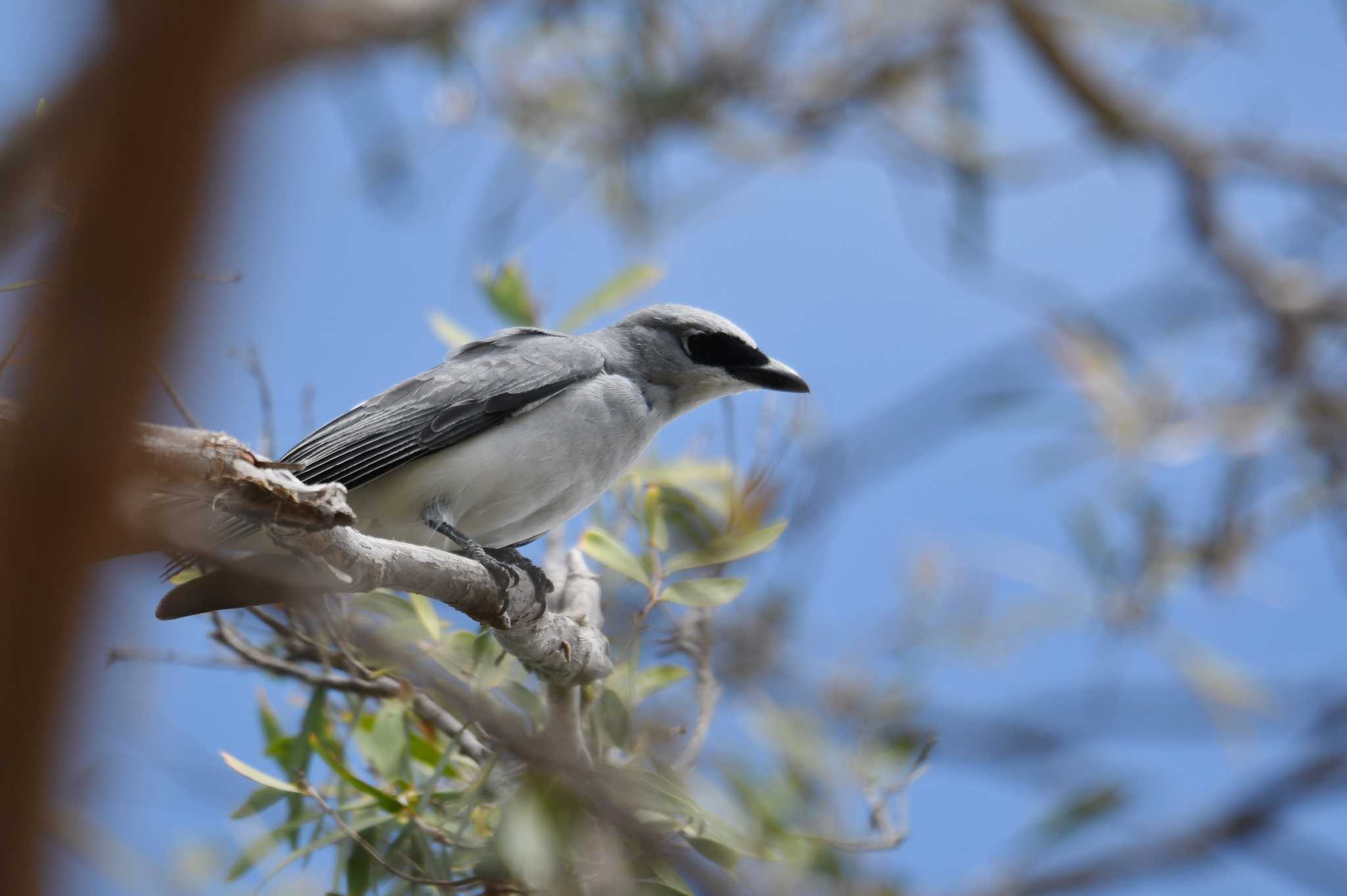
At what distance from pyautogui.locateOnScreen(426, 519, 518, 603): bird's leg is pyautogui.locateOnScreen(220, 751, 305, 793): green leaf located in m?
0.71

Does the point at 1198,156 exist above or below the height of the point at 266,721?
above

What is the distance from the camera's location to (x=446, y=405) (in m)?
3.57

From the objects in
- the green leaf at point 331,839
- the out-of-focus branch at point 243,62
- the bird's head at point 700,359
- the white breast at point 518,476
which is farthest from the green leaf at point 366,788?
the bird's head at point 700,359

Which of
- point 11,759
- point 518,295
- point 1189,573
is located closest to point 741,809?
point 518,295

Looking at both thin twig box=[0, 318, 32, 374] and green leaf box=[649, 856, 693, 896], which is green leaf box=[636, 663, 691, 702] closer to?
green leaf box=[649, 856, 693, 896]

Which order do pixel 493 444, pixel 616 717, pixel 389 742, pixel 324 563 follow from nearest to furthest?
pixel 324 563
pixel 389 742
pixel 616 717
pixel 493 444

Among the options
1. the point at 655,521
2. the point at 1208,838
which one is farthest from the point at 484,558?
the point at 1208,838

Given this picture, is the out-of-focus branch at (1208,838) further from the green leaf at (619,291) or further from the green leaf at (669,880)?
the green leaf at (619,291)

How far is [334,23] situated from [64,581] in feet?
15.0

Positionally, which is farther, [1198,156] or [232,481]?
[1198,156]

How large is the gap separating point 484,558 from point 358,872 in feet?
2.77

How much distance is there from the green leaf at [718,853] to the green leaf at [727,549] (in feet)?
2.47

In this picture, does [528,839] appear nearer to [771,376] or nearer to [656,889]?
[656,889]

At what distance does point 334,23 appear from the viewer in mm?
4773
